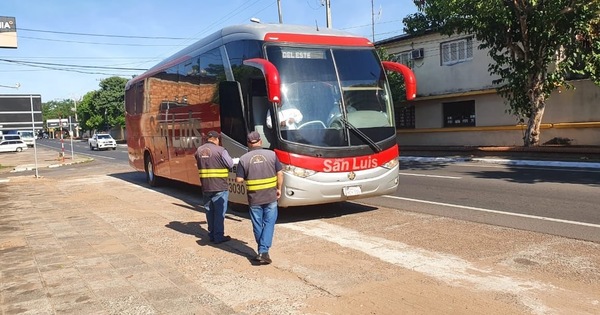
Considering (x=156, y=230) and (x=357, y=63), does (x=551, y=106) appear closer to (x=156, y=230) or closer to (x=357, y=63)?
(x=357, y=63)

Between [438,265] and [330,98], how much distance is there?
355 cm

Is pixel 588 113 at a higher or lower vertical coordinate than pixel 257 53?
lower

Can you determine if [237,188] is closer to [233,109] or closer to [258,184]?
[233,109]

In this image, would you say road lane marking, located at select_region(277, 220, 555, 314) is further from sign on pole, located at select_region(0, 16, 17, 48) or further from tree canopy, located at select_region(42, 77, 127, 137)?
tree canopy, located at select_region(42, 77, 127, 137)

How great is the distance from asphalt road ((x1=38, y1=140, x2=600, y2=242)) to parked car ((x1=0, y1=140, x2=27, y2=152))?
5421 centimetres

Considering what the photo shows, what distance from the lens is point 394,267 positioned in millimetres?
5621

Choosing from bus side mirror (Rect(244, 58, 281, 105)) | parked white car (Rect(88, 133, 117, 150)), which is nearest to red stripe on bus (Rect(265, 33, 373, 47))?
bus side mirror (Rect(244, 58, 281, 105))

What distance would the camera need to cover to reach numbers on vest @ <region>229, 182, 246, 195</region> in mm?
8651

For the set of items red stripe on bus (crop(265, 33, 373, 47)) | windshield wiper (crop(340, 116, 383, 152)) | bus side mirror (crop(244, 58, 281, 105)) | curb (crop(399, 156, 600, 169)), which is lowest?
curb (crop(399, 156, 600, 169))

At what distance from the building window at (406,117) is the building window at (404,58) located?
100 inches

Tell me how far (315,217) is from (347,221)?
0.74 m

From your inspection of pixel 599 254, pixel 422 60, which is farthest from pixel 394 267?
pixel 422 60

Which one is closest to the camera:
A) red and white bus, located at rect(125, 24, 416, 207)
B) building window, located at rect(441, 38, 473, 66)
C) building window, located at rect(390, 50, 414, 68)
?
red and white bus, located at rect(125, 24, 416, 207)

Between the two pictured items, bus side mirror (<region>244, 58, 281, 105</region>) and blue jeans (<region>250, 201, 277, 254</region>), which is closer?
blue jeans (<region>250, 201, 277, 254</region>)
